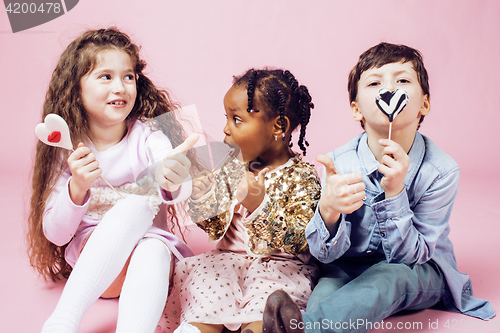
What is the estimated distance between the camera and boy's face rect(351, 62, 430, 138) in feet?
3.99

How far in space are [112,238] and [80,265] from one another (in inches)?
3.6

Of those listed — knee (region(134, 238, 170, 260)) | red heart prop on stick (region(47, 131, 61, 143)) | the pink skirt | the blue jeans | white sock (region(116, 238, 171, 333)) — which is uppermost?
red heart prop on stick (region(47, 131, 61, 143))

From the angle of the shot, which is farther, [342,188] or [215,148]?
[215,148]

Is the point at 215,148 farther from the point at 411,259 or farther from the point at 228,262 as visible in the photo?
the point at 411,259

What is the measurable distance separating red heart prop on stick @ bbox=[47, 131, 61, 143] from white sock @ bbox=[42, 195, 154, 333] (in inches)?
9.0

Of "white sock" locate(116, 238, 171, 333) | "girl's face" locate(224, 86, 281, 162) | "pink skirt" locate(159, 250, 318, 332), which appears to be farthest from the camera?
"girl's face" locate(224, 86, 281, 162)

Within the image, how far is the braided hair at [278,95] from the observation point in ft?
4.31

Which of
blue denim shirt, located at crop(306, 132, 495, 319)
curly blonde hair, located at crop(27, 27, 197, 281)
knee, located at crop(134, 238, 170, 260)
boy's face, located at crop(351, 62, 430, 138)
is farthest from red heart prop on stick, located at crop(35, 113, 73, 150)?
boy's face, located at crop(351, 62, 430, 138)

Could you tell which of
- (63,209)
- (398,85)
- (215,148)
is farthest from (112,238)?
(398,85)

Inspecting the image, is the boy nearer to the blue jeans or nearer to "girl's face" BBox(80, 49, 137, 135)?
the blue jeans

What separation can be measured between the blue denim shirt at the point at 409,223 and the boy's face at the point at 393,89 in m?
0.08

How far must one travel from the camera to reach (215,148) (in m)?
1.44

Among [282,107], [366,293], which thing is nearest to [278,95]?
[282,107]

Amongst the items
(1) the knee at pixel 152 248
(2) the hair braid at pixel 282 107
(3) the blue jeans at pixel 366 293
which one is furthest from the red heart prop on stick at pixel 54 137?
(3) the blue jeans at pixel 366 293
